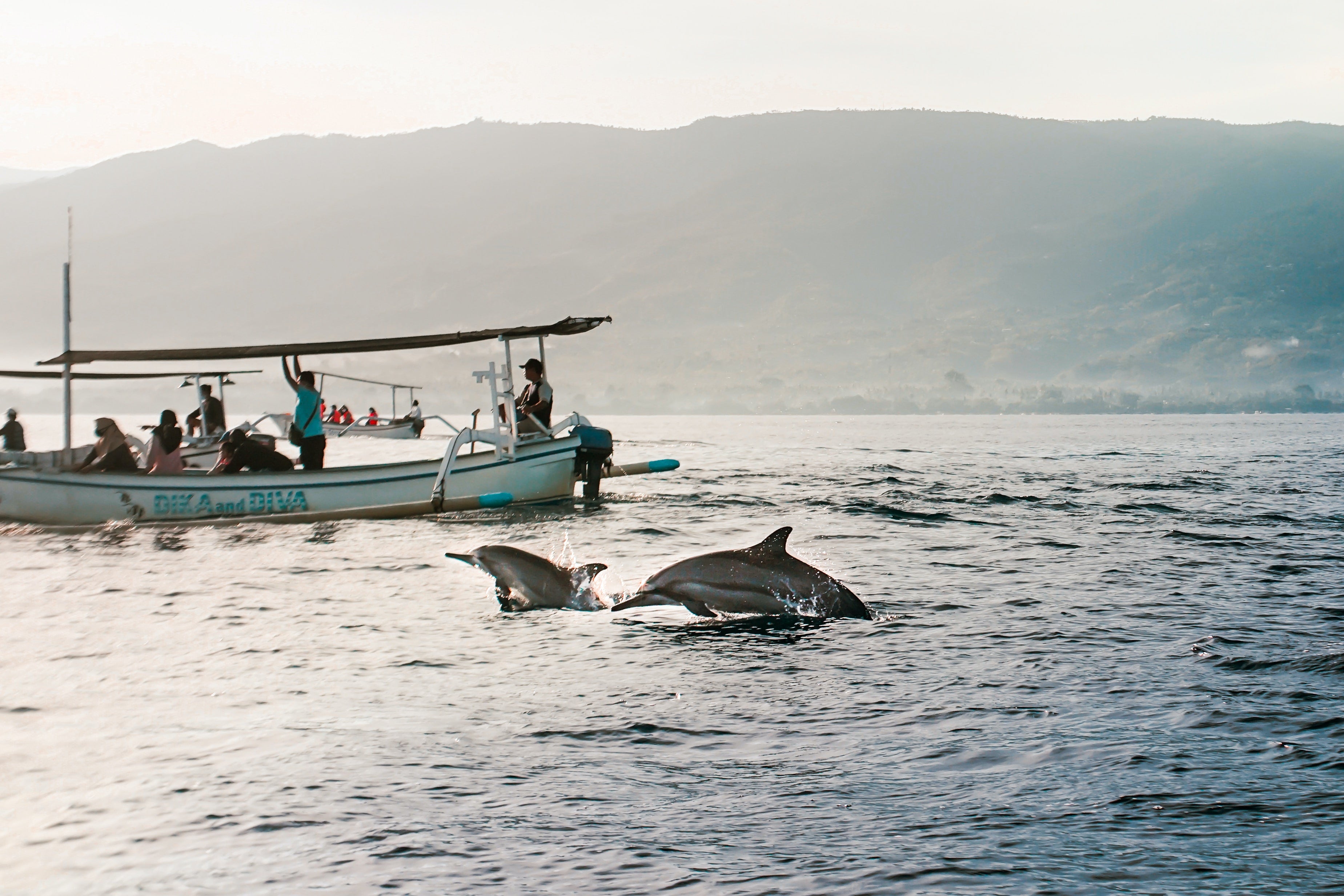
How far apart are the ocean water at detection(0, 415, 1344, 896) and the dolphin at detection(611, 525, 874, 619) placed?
13.9 inches

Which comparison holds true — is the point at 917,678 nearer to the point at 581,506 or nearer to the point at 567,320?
the point at 567,320

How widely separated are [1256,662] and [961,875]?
6277 mm

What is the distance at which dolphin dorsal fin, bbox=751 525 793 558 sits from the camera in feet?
38.6

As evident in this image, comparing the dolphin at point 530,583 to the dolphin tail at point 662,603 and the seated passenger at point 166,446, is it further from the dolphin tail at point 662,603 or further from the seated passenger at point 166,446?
the seated passenger at point 166,446

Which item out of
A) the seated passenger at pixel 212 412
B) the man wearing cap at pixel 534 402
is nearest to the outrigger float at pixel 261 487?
the man wearing cap at pixel 534 402

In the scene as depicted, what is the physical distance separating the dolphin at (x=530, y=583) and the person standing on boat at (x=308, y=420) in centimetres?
955

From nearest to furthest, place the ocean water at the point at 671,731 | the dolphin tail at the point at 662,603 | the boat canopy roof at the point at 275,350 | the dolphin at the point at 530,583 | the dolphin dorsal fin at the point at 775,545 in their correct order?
the ocean water at the point at 671,731, the dolphin dorsal fin at the point at 775,545, the dolphin tail at the point at 662,603, the dolphin at the point at 530,583, the boat canopy roof at the point at 275,350

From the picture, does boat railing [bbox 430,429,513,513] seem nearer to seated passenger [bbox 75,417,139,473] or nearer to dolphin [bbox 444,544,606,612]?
seated passenger [bbox 75,417,139,473]

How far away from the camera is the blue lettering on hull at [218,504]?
72.5 feet

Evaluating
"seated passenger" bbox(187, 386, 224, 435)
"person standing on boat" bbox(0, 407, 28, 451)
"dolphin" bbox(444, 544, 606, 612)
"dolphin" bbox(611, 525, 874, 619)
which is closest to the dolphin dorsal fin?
"dolphin" bbox(611, 525, 874, 619)

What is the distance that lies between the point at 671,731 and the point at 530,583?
558cm

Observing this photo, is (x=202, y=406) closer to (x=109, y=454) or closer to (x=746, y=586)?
(x=109, y=454)

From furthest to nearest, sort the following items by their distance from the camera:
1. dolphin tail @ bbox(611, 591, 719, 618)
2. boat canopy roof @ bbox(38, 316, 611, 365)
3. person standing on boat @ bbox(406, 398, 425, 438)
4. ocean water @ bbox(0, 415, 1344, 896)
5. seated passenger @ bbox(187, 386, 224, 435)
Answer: person standing on boat @ bbox(406, 398, 425, 438)
seated passenger @ bbox(187, 386, 224, 435)
boat canopy roof @ bbox(38, 316, 611, 365)
dolphin tail @ bbox(611, 591, 719, 618)
ocean water @ bbox(0, 415, 1344, 896)

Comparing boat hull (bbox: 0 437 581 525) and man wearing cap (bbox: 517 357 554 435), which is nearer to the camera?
boat hull (bbox: 0 437 581 525)
